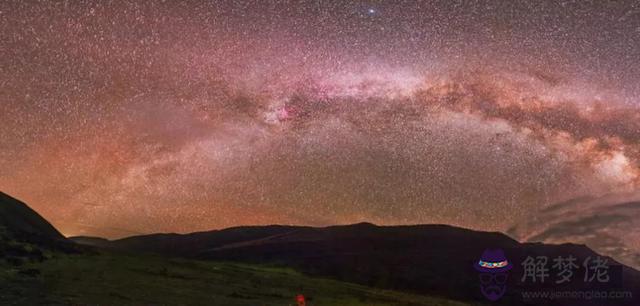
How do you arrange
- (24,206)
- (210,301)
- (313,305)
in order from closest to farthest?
(210,301), (313,305), (24,206)

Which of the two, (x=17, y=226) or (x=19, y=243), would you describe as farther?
(x=17, y=226)

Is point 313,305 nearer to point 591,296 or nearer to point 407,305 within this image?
point 407,305

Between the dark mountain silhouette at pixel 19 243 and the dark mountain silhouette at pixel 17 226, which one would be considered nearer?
the dark mountain silhouette at pixel 19 243

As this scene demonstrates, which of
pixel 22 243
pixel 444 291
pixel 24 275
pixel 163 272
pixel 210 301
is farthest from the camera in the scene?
pixel 444 291

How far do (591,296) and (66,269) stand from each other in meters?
161

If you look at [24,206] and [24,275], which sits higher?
[24,206]

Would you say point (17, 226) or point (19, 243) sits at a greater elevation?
point (17, 226)

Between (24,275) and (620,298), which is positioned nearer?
→ (24,275)

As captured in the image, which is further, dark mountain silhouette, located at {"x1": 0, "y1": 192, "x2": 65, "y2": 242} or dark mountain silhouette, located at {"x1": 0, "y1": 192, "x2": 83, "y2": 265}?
dark mountain silhouette, located at {"x1": 0, "y1": 192, "x2": 65, "y2": 242}

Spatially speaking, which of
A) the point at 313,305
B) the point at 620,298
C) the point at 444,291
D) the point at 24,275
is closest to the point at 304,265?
the point at 444,291

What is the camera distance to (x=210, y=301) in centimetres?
5206

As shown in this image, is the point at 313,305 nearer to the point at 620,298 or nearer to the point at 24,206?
the point at 24,206

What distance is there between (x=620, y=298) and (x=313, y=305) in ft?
A: 522

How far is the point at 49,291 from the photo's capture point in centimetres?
4006
